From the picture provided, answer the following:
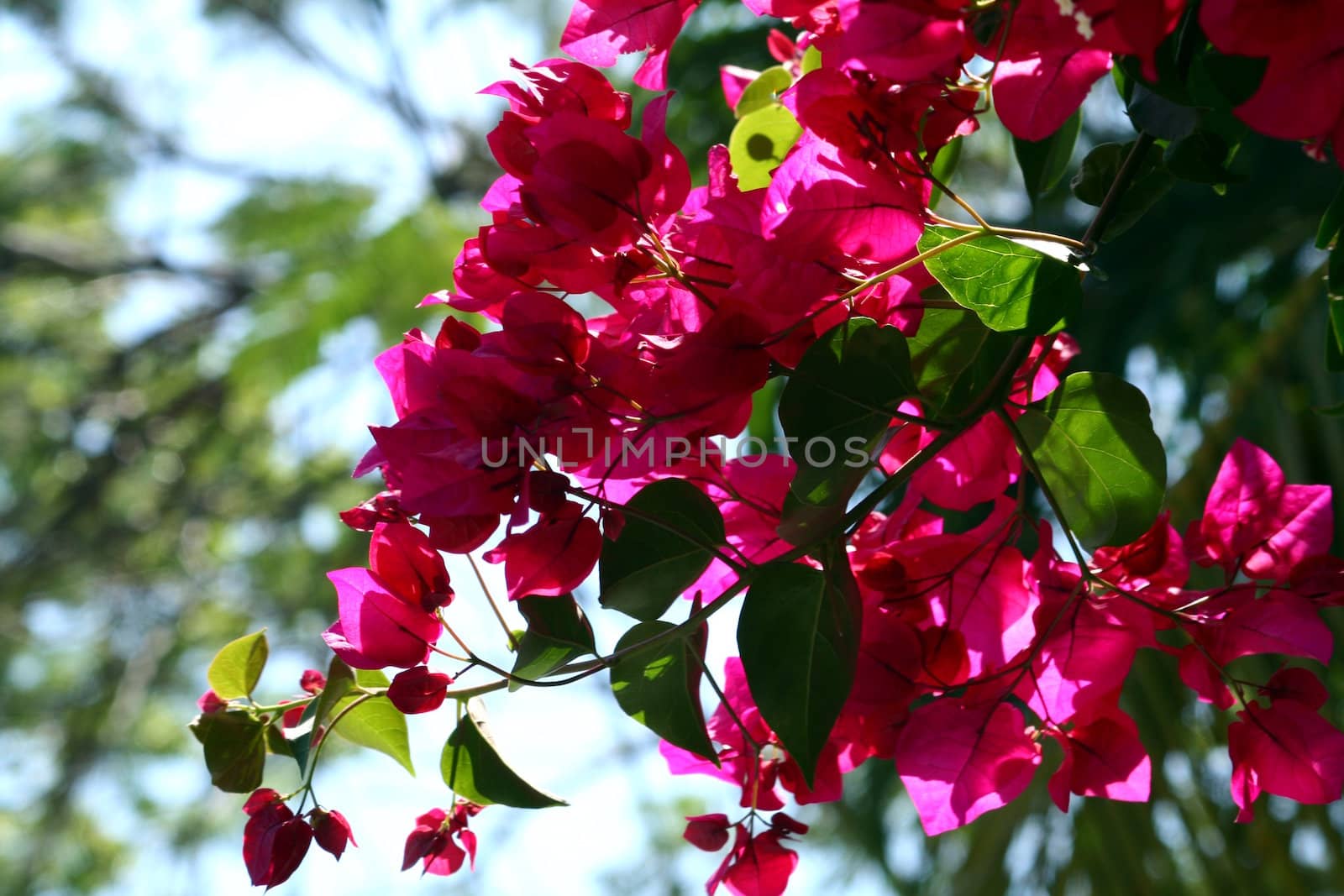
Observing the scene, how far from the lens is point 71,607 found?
11.3 feet

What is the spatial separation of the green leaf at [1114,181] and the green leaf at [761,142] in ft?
0.33

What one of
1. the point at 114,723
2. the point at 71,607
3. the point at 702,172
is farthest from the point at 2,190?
the point at 702,172

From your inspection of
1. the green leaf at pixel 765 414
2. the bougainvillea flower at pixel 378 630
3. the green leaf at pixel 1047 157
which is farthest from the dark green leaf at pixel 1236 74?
the green leaf at pixel 765 414

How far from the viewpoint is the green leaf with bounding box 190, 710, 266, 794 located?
30cm

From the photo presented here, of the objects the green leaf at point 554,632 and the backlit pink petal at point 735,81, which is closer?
the green leaf at point 554,632

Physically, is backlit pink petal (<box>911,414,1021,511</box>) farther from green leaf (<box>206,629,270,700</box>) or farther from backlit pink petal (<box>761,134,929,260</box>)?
green leaf (<box>206,629,270,700</box>)

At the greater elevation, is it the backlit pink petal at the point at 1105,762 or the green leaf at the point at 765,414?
the backlit pink petal at the point at 1105,762

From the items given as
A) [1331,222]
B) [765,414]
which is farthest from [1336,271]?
[765,414]

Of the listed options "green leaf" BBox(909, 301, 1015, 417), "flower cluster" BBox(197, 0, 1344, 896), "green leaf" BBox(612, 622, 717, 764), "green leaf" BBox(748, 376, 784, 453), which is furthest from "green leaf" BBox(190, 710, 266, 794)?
"green leaf" BBox(748, 376, 784, 453)

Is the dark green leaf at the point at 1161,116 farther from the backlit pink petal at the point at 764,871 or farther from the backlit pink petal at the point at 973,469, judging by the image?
the backlit pink petal at the point at 764,871

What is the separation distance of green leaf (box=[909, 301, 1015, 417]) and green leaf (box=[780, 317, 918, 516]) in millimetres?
17

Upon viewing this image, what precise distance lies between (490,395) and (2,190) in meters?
3.64

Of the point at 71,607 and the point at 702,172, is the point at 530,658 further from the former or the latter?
the point at 71,607

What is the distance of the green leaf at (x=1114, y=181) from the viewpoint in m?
0.27
